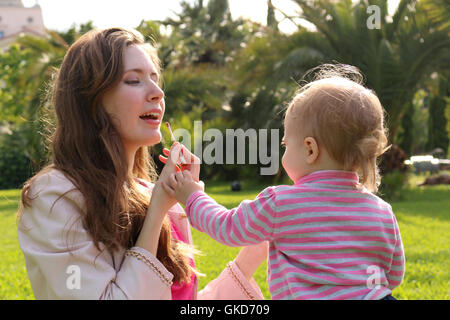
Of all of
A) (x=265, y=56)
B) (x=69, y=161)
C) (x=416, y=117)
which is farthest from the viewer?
(x=416, y=117)

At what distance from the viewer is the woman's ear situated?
5.77 ft

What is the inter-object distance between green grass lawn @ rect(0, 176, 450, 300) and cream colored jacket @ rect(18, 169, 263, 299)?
3.01 feet

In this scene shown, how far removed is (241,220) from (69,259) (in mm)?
569

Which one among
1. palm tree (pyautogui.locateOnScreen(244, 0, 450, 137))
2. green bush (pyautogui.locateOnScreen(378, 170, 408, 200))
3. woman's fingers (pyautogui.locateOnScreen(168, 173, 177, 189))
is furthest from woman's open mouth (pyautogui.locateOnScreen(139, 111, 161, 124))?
palm tree (pyautogui.locateOnScreen(244, 0, 450, 137))

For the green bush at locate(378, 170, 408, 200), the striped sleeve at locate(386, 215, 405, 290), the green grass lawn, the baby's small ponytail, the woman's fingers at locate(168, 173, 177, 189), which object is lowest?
the green bush at locate(378, 170, 408, 200)

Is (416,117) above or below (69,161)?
Answer: below

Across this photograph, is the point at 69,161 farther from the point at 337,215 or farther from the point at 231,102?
the point at 231,102

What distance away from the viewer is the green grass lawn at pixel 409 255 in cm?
456

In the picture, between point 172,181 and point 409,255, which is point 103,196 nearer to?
point 172,181

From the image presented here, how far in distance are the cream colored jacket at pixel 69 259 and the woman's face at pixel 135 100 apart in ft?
1.01

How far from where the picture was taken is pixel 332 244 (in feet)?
5.56

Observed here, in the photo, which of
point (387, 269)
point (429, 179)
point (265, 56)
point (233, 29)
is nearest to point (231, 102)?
point (265, 56)

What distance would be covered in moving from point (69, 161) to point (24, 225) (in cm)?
27

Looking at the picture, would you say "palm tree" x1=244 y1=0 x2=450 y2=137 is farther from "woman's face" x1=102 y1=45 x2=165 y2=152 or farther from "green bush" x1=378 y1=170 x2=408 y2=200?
"woman's face" x1=102 y1=45 x2=165 y2=152
